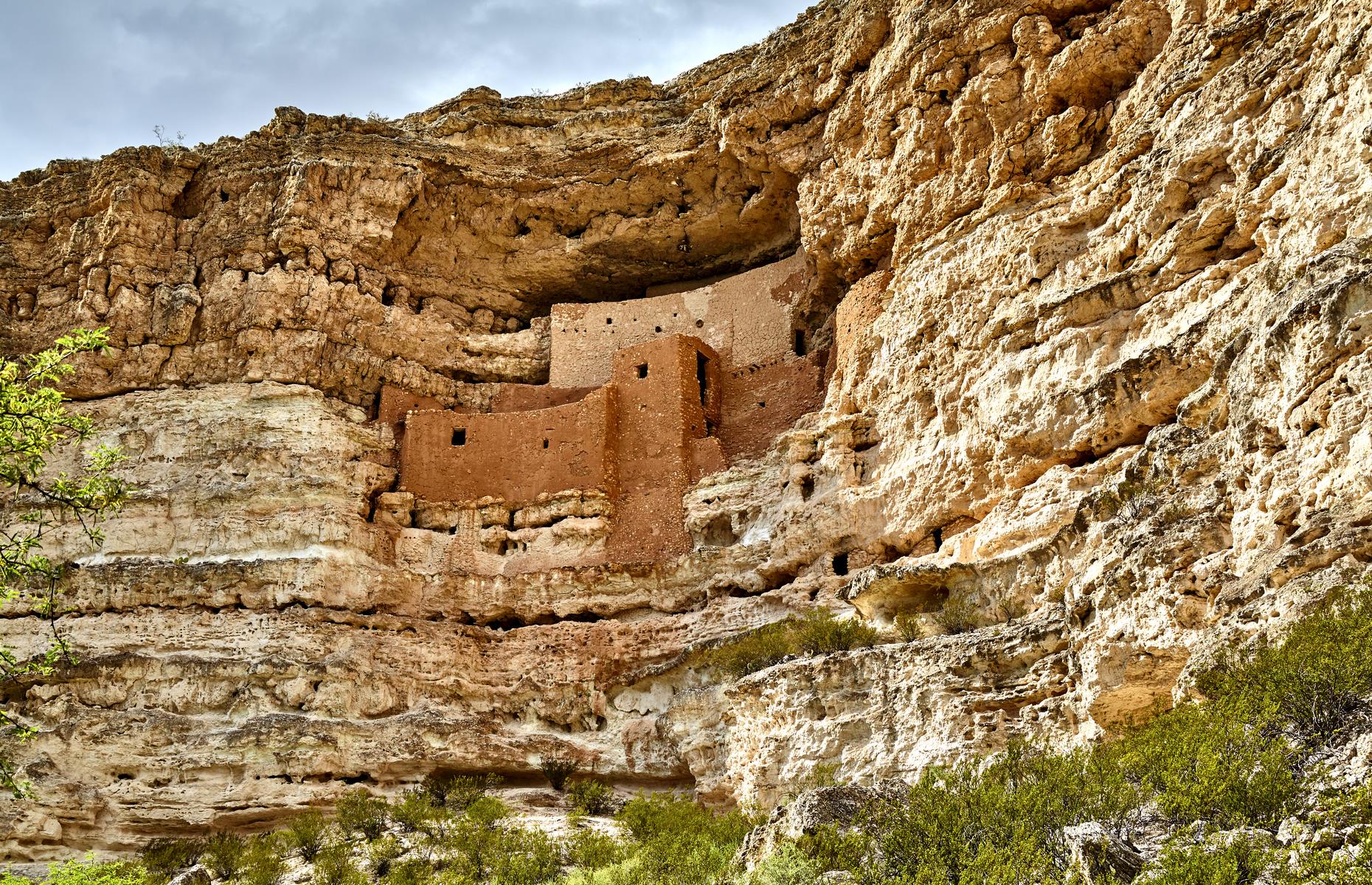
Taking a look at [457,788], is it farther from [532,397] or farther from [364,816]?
[532,397]

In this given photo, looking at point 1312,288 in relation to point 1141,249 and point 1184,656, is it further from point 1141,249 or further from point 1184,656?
point 1141,249

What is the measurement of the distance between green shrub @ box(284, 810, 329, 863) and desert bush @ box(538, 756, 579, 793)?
125 inches

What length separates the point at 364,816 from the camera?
17984 mm

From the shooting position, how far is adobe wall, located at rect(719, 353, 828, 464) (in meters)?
25.0

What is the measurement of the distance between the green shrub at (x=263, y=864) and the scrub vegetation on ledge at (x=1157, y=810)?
2429 millimetres

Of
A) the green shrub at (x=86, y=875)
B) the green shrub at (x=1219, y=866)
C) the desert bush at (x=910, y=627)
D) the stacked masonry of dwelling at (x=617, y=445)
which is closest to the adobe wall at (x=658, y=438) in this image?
the stacked masonry of dwelling at (x=617, y=445)

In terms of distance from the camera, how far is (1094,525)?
14148mm

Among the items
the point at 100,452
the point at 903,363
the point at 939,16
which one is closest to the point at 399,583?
the point at 903,363

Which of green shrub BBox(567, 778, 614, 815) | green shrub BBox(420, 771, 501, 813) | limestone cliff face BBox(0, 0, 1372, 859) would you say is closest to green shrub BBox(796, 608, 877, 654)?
limestone cliff face BBox(0, 0, 1372, 859)

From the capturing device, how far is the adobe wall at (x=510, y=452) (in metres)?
25.0

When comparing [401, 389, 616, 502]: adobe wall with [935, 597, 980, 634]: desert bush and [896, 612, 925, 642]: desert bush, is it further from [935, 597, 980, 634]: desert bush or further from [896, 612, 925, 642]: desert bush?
[935, 597, 980, 634]: desert bush

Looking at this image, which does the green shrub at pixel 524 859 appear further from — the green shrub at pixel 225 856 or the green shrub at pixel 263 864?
the green shrub at pixel 225 856

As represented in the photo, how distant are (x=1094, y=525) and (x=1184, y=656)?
3.11m

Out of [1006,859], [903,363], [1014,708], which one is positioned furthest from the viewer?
[903,363]
